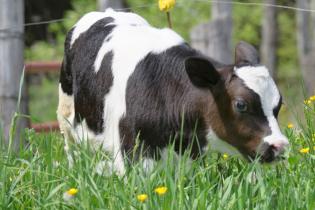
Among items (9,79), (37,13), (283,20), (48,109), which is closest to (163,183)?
(9,79)

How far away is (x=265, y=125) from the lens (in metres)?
5.47

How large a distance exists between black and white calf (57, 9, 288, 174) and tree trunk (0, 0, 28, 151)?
69 centimetres

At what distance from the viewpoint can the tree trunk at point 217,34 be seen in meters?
10.6

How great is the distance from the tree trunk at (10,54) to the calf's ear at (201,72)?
2006mm

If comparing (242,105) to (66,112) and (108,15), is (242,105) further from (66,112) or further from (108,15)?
(66,112)

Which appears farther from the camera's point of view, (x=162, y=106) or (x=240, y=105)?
(x=162, y=106)

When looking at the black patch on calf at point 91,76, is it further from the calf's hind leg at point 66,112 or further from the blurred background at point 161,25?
the blurred background at point 161,25

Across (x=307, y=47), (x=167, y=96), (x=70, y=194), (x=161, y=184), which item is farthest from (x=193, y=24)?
(x=70, y=194)

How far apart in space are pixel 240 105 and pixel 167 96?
59 cm

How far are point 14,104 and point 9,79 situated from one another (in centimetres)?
19

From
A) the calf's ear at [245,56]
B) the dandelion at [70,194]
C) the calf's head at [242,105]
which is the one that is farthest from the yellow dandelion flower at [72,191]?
the calf's ear at [245,56]

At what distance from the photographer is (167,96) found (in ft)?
19.7

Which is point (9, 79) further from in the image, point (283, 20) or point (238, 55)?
point (283, 20)

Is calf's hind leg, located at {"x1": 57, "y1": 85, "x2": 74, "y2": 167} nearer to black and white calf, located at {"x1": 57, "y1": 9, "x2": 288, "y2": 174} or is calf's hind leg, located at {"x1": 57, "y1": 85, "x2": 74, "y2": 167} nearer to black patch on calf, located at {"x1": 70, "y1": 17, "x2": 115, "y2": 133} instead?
black patch on calf, located at {"x1": 70, "y1": 17, "x2": 115, "y2": 133}
